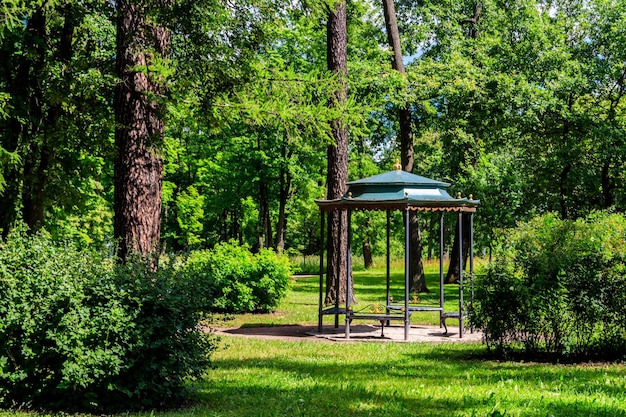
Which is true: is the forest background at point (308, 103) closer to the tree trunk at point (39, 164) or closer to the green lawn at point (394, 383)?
the tree trunk at point (39, 164)

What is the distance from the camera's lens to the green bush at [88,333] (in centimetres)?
695

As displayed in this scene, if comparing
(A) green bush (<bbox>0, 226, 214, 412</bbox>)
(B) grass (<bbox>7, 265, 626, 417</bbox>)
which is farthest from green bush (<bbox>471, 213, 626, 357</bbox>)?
(A) green bush (<bbox>0, 226, 214, 412</bbox>)

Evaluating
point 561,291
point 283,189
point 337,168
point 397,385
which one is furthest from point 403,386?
point 283,189

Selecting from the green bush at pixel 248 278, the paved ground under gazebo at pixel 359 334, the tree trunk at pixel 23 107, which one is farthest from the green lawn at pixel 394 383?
the tree trunk at pixel 23 107

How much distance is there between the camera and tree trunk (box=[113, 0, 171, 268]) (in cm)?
912

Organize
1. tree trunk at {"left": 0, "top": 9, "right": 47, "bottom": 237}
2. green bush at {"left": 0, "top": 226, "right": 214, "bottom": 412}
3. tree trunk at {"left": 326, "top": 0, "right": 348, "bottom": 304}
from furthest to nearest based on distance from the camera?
tree trunk at {"left": 326, "top": 0, "right": 348, "bottom": 304} < tree trunk at {"left": 0, "top": 9, "right": 47, "bottom": 237} < green bush at {"left": 0, "top": 226, "right": 214, "bottom": 412}

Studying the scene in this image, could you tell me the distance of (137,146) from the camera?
361 inches

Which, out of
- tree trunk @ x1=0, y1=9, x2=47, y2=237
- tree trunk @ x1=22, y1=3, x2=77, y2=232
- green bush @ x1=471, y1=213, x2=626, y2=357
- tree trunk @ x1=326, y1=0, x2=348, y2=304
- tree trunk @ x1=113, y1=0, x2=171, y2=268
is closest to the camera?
tree trunk @ x1=113, y1=0, x2=171, y2=268

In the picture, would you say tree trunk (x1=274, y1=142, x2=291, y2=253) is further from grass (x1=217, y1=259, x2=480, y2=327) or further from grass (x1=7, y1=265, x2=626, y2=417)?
grass (x1=7, y1=265, x2=626, y2=417)

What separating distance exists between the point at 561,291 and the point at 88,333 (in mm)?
6641

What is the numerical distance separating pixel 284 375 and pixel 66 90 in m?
5.53

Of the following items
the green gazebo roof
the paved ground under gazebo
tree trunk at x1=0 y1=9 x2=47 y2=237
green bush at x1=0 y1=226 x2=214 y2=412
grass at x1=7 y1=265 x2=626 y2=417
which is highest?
tree trunk at x1=0 y1=9 x2=47 y2=237

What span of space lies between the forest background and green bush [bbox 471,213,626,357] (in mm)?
3430

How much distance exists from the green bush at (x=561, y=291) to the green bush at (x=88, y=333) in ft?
17.2
